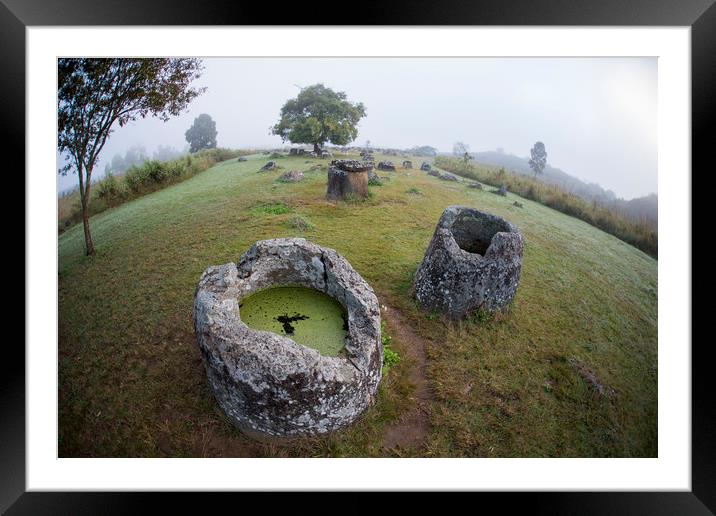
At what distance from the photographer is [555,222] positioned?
570cm

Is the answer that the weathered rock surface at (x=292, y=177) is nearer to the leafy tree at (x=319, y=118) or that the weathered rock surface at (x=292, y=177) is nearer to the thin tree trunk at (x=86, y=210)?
the leafy tree at (x=319, y=118)

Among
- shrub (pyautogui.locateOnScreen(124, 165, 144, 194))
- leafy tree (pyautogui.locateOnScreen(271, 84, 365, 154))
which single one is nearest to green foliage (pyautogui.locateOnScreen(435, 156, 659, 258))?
leafy tree (pyautogui.locateOnScreen(271, 84, 365, 154))

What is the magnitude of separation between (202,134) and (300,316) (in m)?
3.09

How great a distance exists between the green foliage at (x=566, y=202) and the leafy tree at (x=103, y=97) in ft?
12.8

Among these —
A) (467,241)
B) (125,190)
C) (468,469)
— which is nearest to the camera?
(468,469)

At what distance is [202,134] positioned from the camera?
4746mm

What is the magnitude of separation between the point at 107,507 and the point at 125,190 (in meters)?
3.81

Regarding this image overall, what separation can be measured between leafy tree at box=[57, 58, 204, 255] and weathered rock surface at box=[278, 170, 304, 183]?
219 cm

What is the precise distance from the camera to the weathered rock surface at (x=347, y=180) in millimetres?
7031
